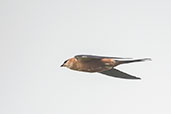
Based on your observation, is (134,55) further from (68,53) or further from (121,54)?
(68,53)

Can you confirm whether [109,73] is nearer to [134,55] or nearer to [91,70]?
[91,70]

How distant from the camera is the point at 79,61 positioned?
1.78ft

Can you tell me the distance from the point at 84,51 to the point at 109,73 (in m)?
0.14

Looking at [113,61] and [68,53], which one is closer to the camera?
[113,61]

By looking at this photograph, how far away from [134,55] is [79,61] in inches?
9.2

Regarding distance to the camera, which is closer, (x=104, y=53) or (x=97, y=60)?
(x=97, y=60)

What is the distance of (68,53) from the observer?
0.76 meters

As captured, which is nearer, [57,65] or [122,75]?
[122,75]

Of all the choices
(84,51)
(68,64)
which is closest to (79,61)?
(68,64)

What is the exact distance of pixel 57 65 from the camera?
2.62 ft

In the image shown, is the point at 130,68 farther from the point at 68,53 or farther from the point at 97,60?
the point at 97,60

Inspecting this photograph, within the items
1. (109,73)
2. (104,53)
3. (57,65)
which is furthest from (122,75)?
(57,65)

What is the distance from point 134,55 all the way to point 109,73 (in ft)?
0.60

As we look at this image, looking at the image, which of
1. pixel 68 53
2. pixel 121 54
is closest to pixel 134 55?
pixel 121 54
